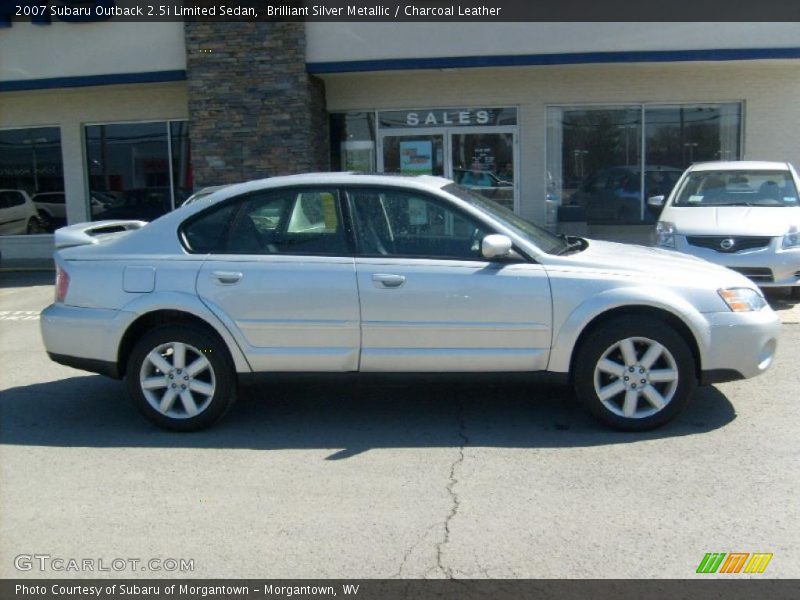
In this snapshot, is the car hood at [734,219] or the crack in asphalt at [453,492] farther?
the car hood at [734,219]

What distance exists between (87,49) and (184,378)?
10.8 meters

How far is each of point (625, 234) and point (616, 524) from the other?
11.5m

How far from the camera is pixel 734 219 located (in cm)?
974

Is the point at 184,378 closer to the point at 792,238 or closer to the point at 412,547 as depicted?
the point at 412,547

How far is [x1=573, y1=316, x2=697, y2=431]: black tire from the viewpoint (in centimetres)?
532

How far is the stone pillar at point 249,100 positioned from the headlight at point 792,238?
24.6ft

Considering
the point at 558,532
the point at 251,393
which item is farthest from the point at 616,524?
the point at 251,393

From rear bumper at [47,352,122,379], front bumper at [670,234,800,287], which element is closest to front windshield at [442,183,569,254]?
rear bumper at [47,352,122,379]

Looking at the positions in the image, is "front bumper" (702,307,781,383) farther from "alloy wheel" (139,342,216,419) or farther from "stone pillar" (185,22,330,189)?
"stone pillar" (185,22,330,189)

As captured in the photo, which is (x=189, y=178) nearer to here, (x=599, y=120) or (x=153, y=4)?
(x=153, y=4)

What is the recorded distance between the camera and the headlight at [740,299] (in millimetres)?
5363

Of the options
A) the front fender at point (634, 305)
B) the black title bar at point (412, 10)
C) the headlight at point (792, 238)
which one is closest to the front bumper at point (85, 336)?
the front fender at point (634, 305)

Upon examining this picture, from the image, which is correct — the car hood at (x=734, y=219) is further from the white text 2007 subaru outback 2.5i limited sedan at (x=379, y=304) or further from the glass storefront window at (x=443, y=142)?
the glass storefront window at (x=443, y=142)

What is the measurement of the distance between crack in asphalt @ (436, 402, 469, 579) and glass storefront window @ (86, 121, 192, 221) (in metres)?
11.2
